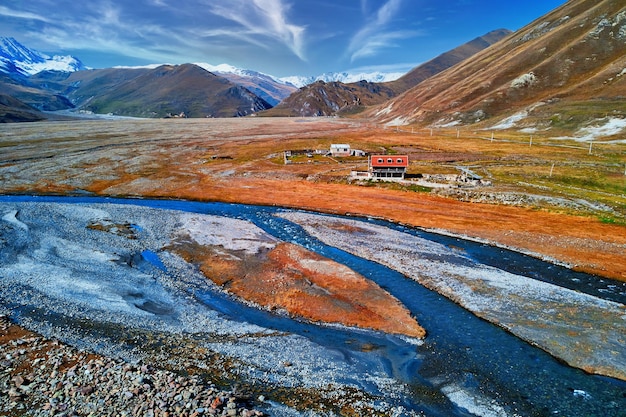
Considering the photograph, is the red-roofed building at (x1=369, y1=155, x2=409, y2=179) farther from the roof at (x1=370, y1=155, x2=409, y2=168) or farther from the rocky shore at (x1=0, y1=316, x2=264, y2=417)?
the rocky shore at (x1=0, y1=316, x2=264, y2=417)

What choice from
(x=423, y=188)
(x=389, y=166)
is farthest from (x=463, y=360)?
(x=389, y=166)

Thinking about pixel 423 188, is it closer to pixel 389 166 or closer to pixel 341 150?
pixel 389 166

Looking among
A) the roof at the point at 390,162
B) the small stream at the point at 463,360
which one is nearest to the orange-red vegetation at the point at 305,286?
the small stream at the point at 463,360

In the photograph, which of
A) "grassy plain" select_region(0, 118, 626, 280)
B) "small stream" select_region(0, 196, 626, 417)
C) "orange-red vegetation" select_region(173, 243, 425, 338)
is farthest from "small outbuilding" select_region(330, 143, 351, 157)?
"small stream" select_region(0, 196, 626, 417)

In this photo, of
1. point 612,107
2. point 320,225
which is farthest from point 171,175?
point 612,107

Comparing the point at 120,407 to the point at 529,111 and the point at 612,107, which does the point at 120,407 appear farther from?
the point at 529,111

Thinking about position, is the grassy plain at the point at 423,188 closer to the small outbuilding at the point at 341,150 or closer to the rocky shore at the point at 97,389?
the small outbuilding at the point at 341,150

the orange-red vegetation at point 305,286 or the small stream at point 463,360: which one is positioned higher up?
the orange-red vegetation at point 305,286
